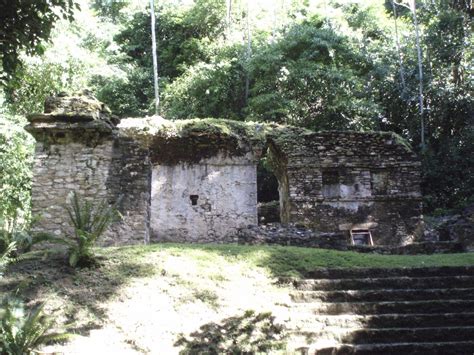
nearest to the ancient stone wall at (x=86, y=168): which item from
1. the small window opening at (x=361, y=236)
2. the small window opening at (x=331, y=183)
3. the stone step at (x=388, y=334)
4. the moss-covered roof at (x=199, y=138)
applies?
the moss-covered roof at (x=199, y=138)

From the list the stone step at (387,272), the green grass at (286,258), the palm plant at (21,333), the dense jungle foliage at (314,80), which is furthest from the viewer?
the dense jungle foliage at (314,80)

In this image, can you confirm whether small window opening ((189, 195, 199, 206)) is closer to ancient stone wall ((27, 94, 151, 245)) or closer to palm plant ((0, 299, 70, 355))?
ancient stone wall ((27, 94, 151, 245))

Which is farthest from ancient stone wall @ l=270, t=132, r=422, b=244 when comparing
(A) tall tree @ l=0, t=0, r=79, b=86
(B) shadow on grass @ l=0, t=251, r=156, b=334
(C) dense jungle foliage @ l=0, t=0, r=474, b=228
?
(A) tall tree @ l=0, t=0, r=79, b=86

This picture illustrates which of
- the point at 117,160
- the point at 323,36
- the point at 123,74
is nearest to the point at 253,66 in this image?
the point at 323,36

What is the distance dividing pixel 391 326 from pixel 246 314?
70.1 inches

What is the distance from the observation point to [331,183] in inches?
602

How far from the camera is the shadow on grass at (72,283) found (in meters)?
5.79

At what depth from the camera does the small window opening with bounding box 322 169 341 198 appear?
1522cm

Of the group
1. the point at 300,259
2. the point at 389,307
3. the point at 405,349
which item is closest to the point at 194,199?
the point at 300,259

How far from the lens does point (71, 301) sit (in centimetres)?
595

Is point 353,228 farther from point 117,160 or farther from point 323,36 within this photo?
point 323,36

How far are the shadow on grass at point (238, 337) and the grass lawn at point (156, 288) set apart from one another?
10 cm

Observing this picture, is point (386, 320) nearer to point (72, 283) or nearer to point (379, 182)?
point (72, 283)

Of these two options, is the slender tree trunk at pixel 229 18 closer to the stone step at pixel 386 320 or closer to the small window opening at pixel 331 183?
the small window opening at pixel 331 183
